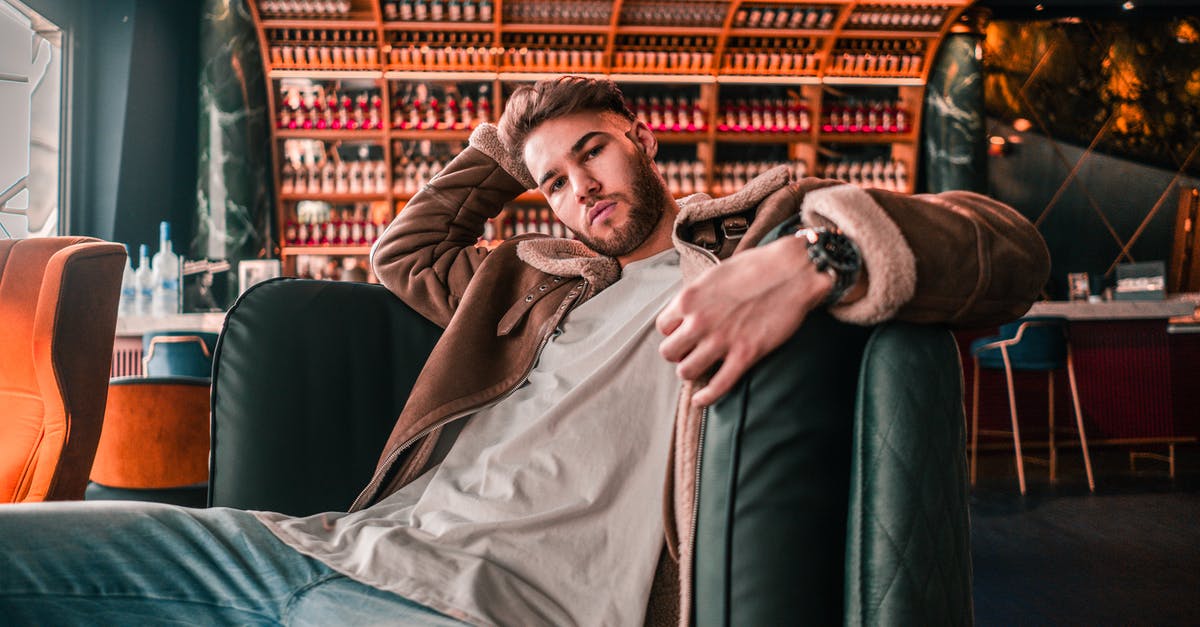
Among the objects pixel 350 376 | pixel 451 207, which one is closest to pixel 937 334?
pixel 350 376

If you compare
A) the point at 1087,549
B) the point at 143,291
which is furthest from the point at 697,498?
the point at 143,291

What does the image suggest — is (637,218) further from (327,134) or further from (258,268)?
(327,134)

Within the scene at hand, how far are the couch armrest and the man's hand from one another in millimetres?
738

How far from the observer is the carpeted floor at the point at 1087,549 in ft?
7.07

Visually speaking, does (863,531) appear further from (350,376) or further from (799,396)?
Answer: (350,376)

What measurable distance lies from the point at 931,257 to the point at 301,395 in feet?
3.27

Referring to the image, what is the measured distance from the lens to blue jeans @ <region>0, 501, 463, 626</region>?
0.91 meters

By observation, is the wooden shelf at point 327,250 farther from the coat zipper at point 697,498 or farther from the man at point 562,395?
the coat zipper at point 697,498

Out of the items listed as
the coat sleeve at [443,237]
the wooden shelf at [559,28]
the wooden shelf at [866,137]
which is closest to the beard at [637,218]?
the coat sleeve at [443,237]

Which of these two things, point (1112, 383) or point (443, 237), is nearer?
point (443, 237)

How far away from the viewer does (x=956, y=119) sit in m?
5.87

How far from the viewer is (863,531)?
29.6 inches

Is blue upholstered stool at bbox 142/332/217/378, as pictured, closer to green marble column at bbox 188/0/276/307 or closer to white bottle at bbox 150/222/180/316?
white bottle at bbox 150/222/180/316

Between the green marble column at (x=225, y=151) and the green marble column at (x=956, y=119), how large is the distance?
4828 millimetres
